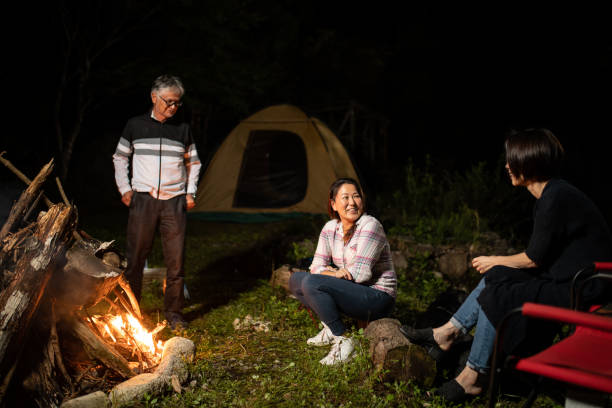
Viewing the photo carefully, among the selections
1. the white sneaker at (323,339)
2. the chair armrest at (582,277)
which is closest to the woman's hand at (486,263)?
the chair armrest at (582,277)

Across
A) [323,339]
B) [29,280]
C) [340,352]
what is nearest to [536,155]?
[340,352]

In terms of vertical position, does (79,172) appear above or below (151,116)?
below

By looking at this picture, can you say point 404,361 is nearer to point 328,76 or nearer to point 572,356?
point 572,356

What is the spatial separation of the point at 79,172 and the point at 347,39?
11.5 m

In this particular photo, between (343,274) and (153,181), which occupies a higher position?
(153,181)

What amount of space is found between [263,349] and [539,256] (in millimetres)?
1846

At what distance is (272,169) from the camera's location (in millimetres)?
8625

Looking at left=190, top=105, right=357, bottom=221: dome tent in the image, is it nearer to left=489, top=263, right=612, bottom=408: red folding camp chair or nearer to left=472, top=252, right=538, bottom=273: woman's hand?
left=472, top=252, right=538, bottom=273: woman's hand

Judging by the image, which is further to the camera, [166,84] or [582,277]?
[166,84]

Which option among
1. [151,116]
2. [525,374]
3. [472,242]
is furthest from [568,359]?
[472,242]

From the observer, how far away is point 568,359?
177 cm

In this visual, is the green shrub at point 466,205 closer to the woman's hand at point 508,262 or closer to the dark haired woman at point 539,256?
the woman's hand at point 508,262

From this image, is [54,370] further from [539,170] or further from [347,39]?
[347,39]

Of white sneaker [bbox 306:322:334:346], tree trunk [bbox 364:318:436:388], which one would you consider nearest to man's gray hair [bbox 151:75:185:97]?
white sneaker [bbox 306:322:334:346]
